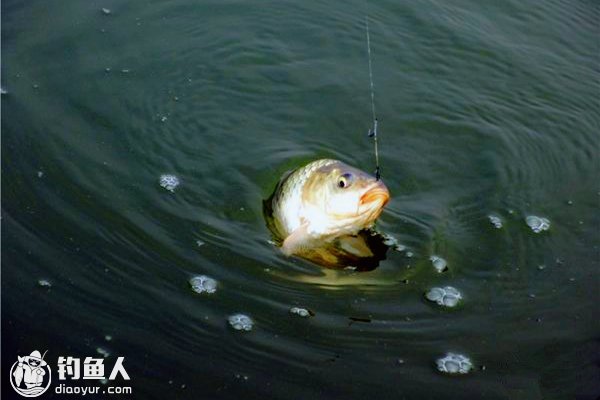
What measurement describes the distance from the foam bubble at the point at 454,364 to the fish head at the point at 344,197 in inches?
32.0

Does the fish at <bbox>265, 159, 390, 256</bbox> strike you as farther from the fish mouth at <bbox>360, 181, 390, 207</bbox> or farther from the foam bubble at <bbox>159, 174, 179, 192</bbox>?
the foam bubble at <bbox>159, 174, 179, 192</bbox>

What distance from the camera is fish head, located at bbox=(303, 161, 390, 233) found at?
165 inches

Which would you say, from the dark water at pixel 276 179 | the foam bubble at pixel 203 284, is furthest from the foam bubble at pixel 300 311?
the foam bubble at pixel 203 284

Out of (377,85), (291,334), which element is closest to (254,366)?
(291,334)

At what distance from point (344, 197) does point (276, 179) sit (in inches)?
33.6

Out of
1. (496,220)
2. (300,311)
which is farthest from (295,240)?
(496,220)

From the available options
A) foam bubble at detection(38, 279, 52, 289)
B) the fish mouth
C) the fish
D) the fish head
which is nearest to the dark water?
foam bubble at detection(38, 279, 52, 289)

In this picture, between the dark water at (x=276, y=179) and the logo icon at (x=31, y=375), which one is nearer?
the logo icon at (x=31, y=375)

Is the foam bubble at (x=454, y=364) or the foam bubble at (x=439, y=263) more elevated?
the foam bubble at (x=439, y=263)

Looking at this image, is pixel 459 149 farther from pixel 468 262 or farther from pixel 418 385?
pixel 418 385

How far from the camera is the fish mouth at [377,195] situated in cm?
416

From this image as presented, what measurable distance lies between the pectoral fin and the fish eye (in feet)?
1.06

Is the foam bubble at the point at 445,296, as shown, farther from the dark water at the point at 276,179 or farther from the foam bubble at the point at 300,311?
the foam bubble at the point at 300,311

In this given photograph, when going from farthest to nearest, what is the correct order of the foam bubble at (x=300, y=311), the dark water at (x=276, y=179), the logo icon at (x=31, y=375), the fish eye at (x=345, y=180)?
the fish eye at (x=345, y=180), the foam bubble at (x=300, y=311), the dark water at (x=276, y=179), the logo icon at (x=31, y=375)
